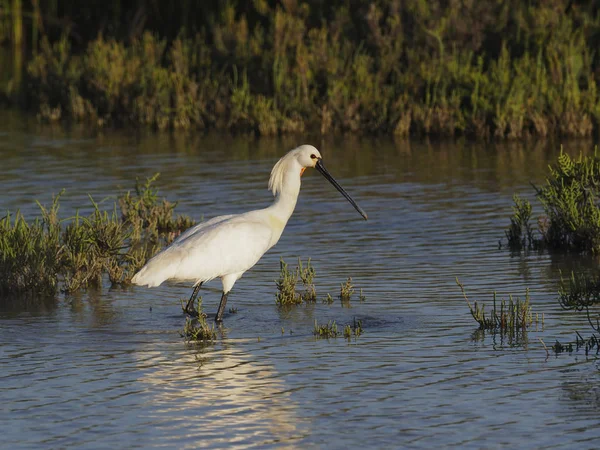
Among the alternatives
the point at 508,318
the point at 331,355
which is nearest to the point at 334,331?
the point at 331,355

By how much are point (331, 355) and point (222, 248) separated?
4.49 ft

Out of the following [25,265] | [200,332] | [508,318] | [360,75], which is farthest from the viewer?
[360,75]

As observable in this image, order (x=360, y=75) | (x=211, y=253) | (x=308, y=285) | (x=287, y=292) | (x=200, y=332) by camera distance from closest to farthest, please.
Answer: (x=200, y=332) < (x=211, y=253) < (x=287, y=292) < (x=308, y=285) < (x=360, y=75)

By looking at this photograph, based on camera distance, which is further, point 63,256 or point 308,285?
point 63,256

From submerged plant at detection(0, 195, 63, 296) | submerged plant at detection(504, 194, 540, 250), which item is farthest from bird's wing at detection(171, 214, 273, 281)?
submerged plant at detection(504, 194, 540, 250)

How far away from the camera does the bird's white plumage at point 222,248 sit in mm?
8867

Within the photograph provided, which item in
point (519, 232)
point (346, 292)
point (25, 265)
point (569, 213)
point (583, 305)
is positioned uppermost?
point (569, 213)

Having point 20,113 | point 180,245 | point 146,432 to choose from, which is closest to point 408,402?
point 146,432

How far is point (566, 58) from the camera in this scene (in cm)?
1952

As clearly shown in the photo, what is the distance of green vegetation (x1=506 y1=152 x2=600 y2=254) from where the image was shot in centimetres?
1123

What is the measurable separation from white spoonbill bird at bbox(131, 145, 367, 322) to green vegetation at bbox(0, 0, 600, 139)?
373 inches

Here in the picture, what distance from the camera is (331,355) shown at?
8031 millimetres

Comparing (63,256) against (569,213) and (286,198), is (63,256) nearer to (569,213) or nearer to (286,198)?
(286,198)

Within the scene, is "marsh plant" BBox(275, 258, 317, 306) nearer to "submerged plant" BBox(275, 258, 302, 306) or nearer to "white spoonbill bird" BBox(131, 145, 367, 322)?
"submerged plant" BBox(275, 258, 302, 306)
